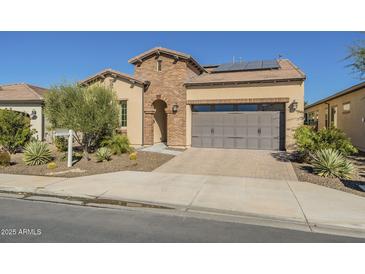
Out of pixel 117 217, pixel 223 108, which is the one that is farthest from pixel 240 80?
pixel 117 217

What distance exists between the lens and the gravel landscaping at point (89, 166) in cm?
1016

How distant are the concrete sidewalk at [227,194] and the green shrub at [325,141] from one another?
3277 millimetres

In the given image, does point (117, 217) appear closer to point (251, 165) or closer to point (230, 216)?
point (230, 216)

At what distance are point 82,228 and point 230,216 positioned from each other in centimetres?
297

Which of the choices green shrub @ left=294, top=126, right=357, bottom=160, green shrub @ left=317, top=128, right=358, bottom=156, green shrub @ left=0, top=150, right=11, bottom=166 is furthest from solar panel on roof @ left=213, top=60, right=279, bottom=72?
green shrub @ left=0, top=150, right=11, bottom=166

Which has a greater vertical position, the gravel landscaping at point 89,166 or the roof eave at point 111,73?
the roof eave at point 111,73

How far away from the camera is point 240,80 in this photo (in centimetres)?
1526

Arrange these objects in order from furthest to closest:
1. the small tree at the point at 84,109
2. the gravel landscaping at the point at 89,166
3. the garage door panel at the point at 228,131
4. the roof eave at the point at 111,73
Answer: the roof eave at the point at 111,73 < the garage door panel at the point at 228,131 < the small tree at the point at 84,109 < the gravel landscaping at the point at 89,166

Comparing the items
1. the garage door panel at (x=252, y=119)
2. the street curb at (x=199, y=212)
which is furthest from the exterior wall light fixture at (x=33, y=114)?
the garage door panel at (x=252, y=119)

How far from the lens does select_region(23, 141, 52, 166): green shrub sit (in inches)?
457

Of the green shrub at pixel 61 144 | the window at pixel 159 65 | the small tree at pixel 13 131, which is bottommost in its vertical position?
the green shrub at pixel 61 144

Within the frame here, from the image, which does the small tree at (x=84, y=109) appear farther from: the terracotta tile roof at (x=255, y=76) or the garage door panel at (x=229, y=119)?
the garage door panel at (x=229, y=119)

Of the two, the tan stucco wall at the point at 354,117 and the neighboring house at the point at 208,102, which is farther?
the tan stucco wall at the point at 354,117

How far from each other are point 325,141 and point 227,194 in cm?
624
